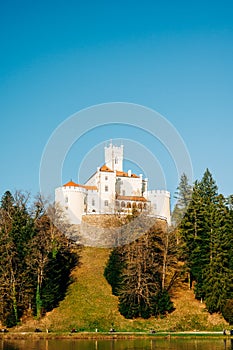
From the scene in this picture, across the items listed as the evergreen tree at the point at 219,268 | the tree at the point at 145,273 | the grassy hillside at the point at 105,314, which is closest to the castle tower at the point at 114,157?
the tree at the point at 145,273

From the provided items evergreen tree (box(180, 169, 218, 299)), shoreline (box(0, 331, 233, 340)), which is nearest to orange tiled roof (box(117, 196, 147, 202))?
evergreen tree (box(180, 169, 218, 299))

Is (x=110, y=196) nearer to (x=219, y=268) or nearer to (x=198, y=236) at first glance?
(x=198, y=236)

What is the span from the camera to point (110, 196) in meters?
70.6

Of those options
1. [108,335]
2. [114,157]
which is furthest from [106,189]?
[108,335]

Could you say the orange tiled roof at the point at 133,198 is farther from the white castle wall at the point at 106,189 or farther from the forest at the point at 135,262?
the forest at the point at 135,262

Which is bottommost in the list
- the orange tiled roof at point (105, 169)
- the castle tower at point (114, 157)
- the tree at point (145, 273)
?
the tree at point (145, 273)

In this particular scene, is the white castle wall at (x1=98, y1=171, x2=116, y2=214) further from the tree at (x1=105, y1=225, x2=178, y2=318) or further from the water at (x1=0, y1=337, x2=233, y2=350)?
the water at (x1=0, y1=337, x2=233, y2=350)

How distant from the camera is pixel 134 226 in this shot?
164 ft

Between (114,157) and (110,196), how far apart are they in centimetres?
886

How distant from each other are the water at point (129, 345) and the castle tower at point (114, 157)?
44.6m

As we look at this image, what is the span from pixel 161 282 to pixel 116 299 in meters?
4.34

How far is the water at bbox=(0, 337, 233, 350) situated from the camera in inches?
1112

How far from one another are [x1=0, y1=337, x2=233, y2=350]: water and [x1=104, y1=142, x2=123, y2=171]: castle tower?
44596 millimetres

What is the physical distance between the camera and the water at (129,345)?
92.7ft
